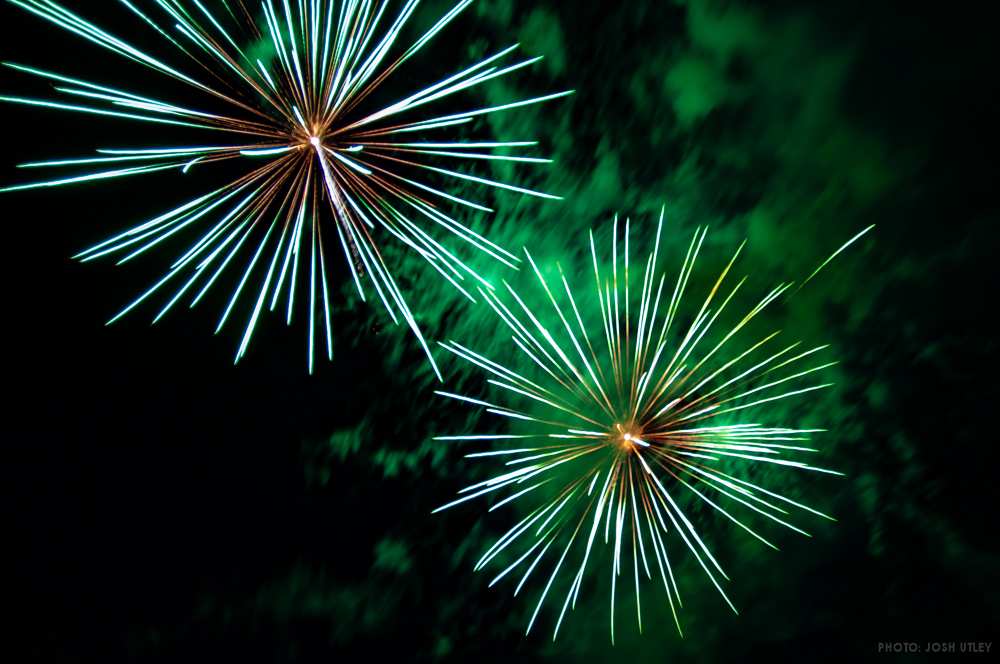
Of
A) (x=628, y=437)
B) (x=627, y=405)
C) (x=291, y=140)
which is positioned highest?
(x=291, y=140)

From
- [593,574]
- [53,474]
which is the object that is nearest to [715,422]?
[593,574]

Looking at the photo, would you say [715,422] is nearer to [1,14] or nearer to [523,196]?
[523,196]

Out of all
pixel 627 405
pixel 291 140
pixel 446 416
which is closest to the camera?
pixel 291 140

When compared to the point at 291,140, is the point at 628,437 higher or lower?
lower

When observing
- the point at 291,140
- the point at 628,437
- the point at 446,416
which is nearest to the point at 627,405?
the point at 628,437

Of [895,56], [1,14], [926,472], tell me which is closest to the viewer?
[1,14]

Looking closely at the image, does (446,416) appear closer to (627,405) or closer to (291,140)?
(627,405)

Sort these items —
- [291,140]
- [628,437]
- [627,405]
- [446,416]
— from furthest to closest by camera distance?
[446,416] → [627,405] → [628,437] → [291,140]
